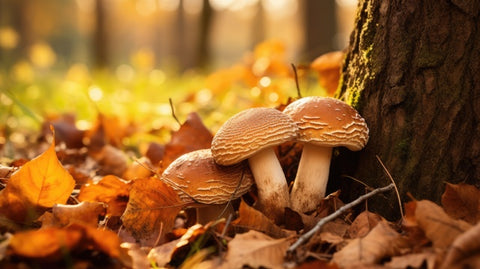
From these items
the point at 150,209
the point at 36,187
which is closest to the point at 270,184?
the point at 150,209

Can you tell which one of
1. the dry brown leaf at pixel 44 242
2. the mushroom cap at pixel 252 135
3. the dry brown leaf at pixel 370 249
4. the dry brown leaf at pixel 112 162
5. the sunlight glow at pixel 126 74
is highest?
the mushroom cap at pixel 252 135

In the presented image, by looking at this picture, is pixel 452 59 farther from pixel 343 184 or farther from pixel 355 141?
pixel 343 184

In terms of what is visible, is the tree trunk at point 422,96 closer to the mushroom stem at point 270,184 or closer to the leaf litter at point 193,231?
the leaf litter at point 193,231

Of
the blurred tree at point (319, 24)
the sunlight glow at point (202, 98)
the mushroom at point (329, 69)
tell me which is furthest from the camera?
the blurred tree at point (319, 24)

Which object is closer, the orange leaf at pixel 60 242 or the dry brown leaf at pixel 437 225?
the orange leaf at pixel 60 242

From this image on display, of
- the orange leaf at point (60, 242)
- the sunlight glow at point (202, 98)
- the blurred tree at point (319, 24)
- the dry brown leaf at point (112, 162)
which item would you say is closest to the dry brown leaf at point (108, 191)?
the orange leaf at point (60, 242)

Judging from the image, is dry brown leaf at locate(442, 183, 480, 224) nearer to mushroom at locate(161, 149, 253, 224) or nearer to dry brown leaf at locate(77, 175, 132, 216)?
mushroom at locate(161, 149, 253, 224)
